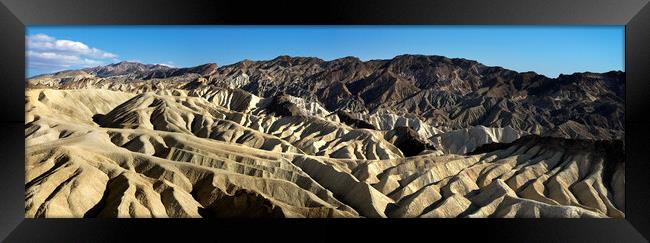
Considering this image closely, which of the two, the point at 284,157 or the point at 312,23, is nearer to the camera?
the point at 312,23

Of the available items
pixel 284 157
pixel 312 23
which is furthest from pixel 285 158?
pixel 312 23

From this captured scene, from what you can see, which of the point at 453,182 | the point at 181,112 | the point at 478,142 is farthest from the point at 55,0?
the point at 478,142

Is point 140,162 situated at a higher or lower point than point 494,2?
lower

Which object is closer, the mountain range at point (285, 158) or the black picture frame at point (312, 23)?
the black picture frame at point (312, 23)

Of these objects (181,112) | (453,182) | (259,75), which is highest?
(259,75)

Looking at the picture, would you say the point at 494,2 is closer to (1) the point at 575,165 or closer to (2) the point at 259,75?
(1) the point at 575,165

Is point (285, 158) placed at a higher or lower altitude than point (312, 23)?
lower

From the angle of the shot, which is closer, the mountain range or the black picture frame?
the black picture frame

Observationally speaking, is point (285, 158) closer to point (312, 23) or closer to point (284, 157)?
point (284, 157)
